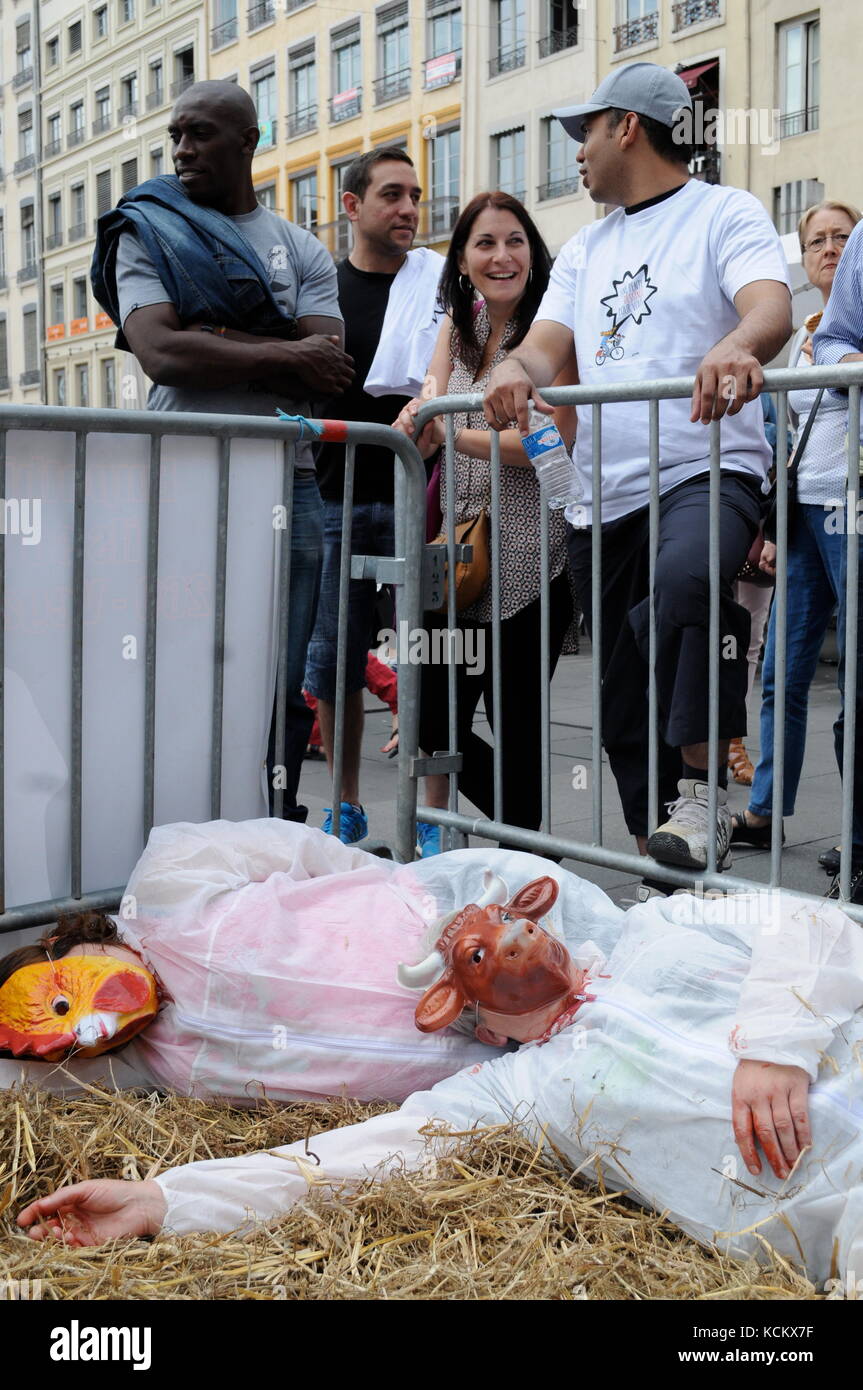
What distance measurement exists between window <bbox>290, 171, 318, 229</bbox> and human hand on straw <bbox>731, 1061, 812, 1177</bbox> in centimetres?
A: 3372

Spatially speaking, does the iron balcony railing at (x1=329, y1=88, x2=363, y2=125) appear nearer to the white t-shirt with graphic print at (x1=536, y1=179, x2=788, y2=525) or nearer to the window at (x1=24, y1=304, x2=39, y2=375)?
the window at (x1=24, y1=304, x2=39, y2=375)

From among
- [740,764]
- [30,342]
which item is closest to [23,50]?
[30,342]

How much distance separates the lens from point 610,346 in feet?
11.9

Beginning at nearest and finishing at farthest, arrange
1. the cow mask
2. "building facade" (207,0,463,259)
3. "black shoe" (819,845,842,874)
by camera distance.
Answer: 1. the cow mask
2. "black shoe" (819,845,842,874)
3. "building facade" (207,0,463,259)

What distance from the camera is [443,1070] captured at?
2.64 meters

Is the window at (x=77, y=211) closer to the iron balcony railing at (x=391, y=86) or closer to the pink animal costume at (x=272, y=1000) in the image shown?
the iron balcony railing at (x=391, y=86)

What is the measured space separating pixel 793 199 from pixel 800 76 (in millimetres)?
1856

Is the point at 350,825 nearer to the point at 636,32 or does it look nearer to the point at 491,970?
the point at 491,970

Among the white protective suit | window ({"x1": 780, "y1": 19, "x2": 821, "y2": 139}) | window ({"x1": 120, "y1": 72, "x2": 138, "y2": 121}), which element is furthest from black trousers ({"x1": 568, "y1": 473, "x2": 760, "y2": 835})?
window ({"x1": 120, "y1": 72, "x2": 138, "y2": 121})

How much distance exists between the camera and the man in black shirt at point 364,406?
476 cm

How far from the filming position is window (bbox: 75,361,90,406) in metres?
45.3

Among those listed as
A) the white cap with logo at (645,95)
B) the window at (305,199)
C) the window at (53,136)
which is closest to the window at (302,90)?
the window at (305,199)

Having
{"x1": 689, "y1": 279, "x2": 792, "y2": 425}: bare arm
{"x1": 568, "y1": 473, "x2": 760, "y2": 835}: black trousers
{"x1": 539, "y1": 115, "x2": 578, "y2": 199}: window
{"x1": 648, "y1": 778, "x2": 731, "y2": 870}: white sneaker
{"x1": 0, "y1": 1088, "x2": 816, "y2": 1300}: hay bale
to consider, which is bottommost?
{"x1": 0, "y1": 1088, "x2": 816, "y2": 1300}: hay bale

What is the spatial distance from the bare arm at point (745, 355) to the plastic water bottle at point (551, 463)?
473 mm
